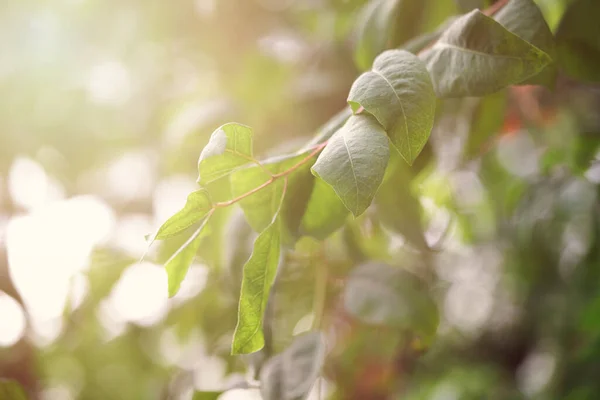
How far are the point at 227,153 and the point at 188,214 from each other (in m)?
0.04

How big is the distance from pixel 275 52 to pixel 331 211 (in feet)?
1.45

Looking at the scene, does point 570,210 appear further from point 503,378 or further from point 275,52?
point 503,378

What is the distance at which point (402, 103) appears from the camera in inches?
10.7

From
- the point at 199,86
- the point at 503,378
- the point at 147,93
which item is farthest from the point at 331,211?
the point at 503,378

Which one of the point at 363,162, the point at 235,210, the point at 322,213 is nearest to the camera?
the point at 363,162

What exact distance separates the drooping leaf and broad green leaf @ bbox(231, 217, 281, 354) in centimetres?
28

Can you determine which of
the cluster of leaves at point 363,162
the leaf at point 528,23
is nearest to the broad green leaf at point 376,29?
the cluster of leaves at point 363,162

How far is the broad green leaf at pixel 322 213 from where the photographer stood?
382 mm

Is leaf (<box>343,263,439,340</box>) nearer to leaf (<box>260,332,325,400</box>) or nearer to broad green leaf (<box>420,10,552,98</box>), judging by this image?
leaf (<box>260,332,325,400</box>)

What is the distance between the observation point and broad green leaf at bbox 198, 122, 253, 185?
28 cm

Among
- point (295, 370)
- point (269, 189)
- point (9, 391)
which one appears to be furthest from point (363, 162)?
point (9, 391)

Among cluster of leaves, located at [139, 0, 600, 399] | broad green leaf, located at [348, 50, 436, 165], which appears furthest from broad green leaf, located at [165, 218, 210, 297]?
broad green leaf, located at [348, 50, 436, 165]

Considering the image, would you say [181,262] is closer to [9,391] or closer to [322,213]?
[322,213]

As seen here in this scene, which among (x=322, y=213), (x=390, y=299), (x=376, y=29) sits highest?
(x=376, y=29)
